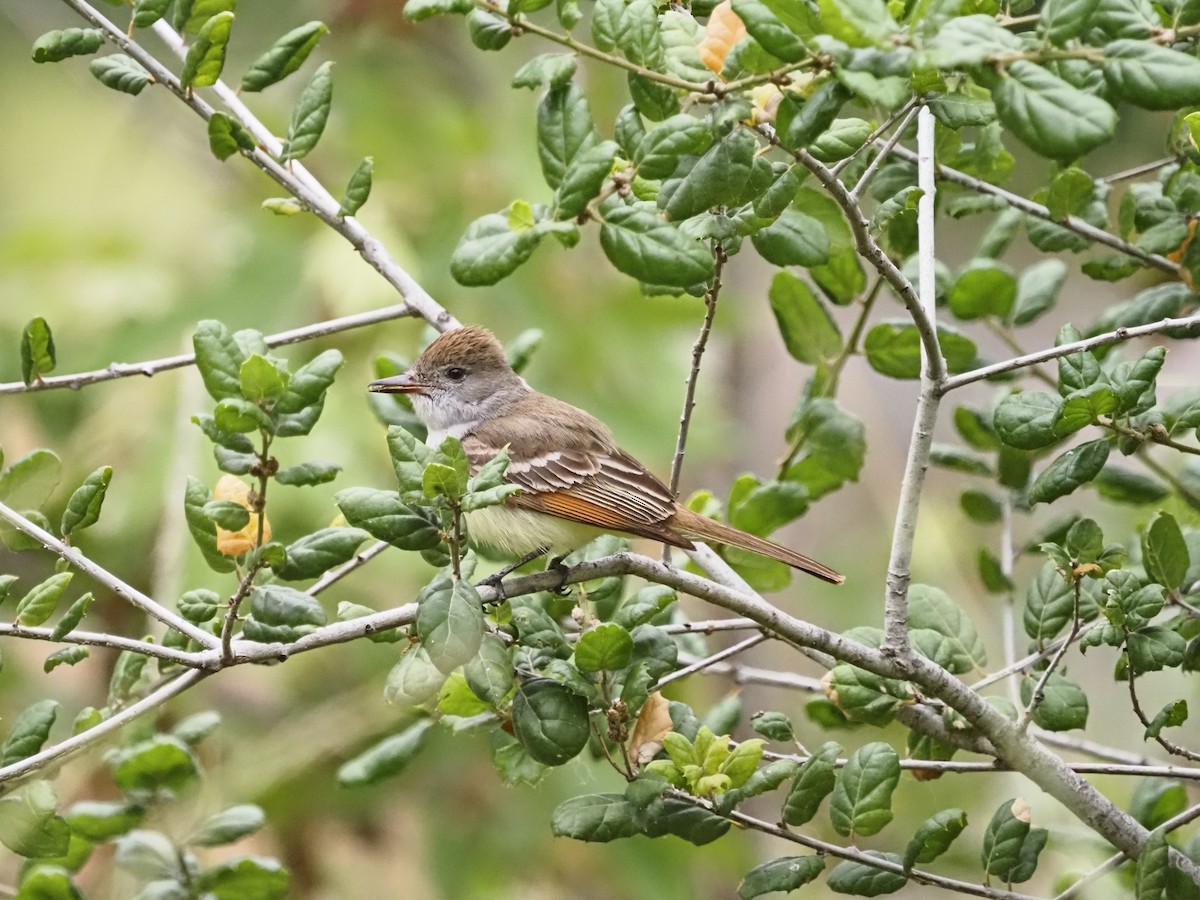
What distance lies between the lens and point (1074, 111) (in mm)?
1605

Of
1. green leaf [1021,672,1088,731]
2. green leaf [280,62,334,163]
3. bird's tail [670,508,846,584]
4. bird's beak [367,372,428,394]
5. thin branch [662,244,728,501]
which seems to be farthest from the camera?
bird's beak [367,372,428,394]

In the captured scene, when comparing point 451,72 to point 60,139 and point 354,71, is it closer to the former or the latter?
point 354,71

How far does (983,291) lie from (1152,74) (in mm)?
1435

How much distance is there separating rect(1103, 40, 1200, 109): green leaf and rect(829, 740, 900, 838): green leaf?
1225 millimetres

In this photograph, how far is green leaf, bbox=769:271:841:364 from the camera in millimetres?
3148

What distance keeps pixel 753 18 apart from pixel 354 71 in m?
4.16

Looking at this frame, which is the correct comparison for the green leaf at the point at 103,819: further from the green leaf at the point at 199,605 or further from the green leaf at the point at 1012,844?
the green leaf at the point at 1012,844

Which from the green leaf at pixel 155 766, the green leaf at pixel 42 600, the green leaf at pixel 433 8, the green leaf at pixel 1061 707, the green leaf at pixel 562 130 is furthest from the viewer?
the green leaf at pixel 155 766

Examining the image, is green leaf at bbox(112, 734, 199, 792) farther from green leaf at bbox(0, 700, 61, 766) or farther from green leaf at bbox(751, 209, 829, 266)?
green leaf at bbox(751, 209, 829, 266)

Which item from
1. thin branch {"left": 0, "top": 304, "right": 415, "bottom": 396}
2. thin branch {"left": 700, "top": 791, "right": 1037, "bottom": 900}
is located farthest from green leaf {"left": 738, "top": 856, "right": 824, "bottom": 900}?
thin branch {"left": 0, "top": 304, "right": 415, "bottom": 396}

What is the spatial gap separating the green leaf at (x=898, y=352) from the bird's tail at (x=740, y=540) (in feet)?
1.62

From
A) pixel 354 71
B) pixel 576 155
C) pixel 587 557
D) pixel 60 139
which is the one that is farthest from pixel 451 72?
pixel 576 155

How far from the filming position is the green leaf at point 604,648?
88.0 inches

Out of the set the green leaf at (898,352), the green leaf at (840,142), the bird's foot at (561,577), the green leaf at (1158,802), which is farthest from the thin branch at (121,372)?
the green leaf at (1158,802)
